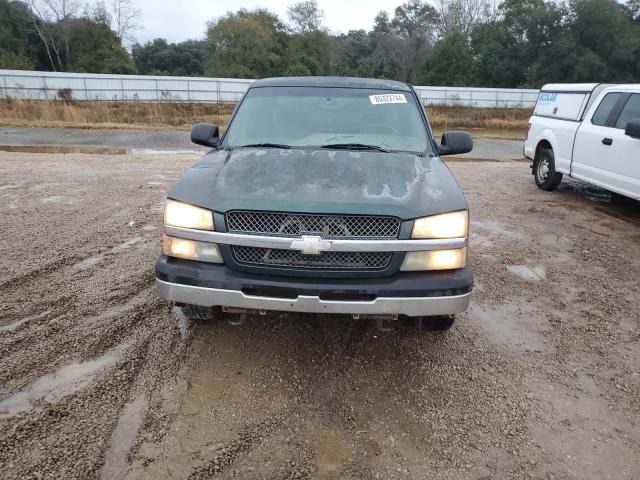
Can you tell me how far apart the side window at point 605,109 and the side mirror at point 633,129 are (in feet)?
3.51

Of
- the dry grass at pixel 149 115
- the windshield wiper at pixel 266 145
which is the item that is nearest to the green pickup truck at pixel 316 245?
the windshield wiper at pixel 266 145

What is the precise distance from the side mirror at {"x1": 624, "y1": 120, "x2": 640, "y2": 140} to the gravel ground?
34.0 feet

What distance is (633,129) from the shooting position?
644 centimetres

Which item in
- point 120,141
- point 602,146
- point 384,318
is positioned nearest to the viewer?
point 384,318

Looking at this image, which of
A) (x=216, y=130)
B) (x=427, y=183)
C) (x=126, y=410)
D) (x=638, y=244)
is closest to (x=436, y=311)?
(x=427, y=183)

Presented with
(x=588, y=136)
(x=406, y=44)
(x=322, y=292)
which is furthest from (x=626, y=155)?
(x=406, y=44)

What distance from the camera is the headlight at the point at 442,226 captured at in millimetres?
2875

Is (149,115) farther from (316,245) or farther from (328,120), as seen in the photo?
(316,245)

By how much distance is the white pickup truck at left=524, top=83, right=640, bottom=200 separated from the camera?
695 centimetres

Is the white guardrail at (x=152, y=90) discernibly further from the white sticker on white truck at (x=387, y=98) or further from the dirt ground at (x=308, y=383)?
the dirt ground at (x=308, y=383)

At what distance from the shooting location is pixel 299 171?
326 cm

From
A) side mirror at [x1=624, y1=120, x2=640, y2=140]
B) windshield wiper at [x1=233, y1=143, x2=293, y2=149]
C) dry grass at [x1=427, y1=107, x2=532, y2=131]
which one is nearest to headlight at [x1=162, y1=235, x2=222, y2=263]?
windshield wiper at [x1=233, y1=143, x2=293, y2=149]

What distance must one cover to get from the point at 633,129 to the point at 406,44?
58.8 m

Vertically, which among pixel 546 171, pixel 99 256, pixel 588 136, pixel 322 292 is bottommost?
pixel 99 256
